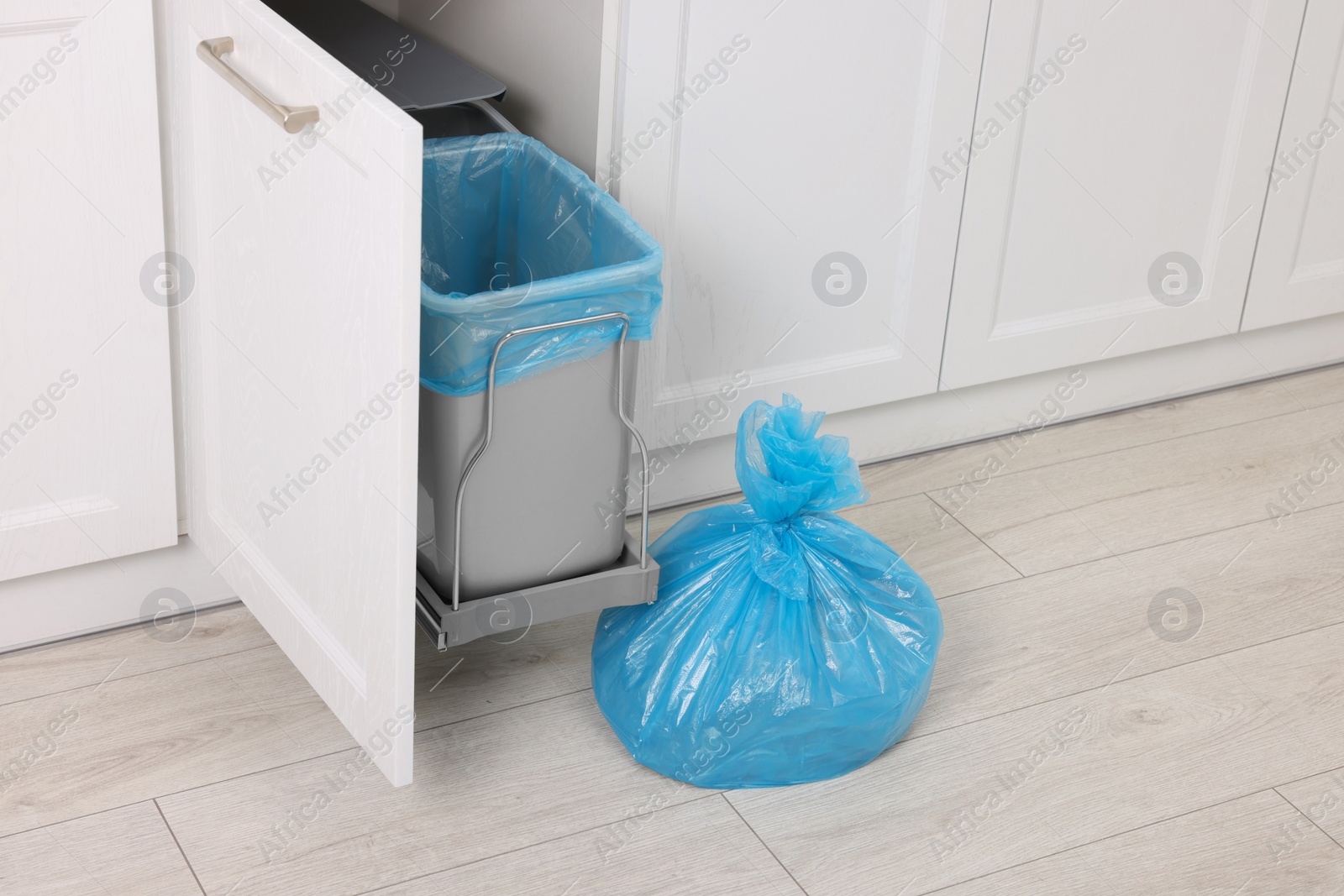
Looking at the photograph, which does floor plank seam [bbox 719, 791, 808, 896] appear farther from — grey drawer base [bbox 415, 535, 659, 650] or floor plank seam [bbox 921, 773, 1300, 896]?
grey drawer base [bbox 415, 535, 659, 650]

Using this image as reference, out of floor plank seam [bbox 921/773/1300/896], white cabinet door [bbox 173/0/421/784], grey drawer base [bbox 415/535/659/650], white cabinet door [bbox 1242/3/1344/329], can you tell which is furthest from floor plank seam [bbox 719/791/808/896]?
white cabinet door [bbox 1242/3/1344/329]

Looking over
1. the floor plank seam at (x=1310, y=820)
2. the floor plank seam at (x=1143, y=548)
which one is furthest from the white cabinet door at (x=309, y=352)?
the floor plank seam at (x=1310, y=820)

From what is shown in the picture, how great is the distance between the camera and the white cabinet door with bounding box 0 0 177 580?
127 cm

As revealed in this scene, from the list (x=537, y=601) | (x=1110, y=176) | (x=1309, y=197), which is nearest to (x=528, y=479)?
(x=537, y=601)

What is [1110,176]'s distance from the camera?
6.10ft

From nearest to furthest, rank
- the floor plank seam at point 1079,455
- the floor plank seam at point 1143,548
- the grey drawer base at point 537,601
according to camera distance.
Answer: the grey drawer base at point 537,601, the floor plank seam at point 1143,548, the floor plank seam at point 1079,455

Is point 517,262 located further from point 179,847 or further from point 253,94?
point 179,847

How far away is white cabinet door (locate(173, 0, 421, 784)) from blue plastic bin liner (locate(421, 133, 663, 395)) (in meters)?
0.11

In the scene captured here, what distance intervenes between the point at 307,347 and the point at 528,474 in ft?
0.78

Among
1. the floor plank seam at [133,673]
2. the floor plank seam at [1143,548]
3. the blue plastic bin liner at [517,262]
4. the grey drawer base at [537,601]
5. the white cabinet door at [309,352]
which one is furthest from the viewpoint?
the floor plank seam at [1143,548]

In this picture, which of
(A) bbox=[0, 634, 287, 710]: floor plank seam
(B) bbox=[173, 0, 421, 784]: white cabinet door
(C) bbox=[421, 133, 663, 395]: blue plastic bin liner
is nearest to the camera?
(B) bbox=[173, 0, 421, 784]: white cabinet door

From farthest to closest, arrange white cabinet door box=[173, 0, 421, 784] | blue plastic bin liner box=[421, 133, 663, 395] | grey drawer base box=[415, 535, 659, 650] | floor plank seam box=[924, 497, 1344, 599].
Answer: floor plank seam box=[924, 497, 1344, 599] < grey drawer base box=[415, 535, 659, 650] < blue plastic bin liner box=[421, 133, 663, 395] < white cabinet door box=[173, 0, 421, 784]

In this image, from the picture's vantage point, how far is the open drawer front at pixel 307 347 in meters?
1.07

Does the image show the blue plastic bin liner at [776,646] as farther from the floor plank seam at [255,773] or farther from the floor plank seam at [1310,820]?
the floor plank seam at [1310,820]
